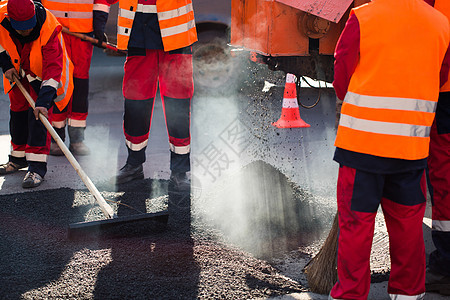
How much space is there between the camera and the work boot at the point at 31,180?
4.16 meters

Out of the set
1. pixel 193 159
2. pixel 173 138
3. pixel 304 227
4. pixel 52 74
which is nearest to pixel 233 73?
pixel 193 159

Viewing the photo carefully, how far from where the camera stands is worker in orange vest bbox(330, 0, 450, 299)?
80.4 inches

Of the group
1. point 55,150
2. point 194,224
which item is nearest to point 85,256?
point 194,224

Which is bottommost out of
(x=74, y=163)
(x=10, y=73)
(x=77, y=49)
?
(x=74, y=163)

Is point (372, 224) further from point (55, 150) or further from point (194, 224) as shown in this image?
point (55, 150)

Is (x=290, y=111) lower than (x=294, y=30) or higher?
lower

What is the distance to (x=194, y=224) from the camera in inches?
134

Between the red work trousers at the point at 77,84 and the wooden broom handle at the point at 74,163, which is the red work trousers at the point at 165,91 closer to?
the wooden broom handle at the point at 74,163

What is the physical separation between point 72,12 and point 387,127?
3.90 m

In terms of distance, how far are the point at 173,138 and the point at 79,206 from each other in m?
0.98

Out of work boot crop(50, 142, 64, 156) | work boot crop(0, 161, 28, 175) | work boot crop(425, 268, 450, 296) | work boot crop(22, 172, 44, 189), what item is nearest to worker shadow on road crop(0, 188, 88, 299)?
work boot crop(22, 172, 44, 189)

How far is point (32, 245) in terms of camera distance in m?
3.06

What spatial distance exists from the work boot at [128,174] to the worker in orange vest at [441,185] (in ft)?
8.43

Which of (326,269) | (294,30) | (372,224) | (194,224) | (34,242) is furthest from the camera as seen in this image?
(294,30)
